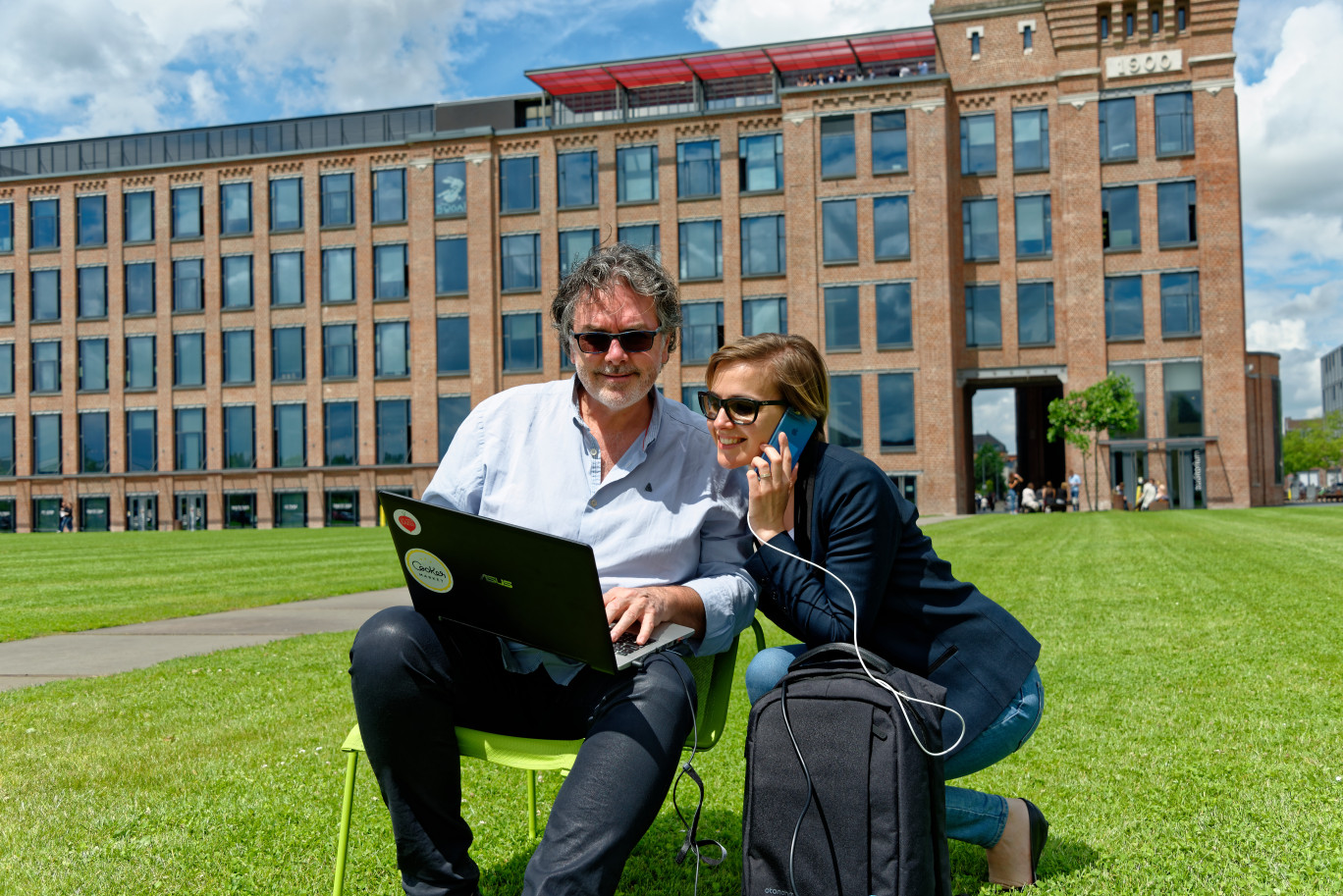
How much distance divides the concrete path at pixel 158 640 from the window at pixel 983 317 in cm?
3567

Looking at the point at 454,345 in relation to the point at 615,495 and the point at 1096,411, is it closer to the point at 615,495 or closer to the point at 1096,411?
the point at 1096,411

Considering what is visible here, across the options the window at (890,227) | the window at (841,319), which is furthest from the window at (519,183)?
the window at (890,227)

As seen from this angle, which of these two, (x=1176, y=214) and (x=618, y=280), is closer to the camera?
(x=618, y=280)

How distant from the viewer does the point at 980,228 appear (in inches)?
1667

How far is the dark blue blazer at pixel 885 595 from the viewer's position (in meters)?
2.70

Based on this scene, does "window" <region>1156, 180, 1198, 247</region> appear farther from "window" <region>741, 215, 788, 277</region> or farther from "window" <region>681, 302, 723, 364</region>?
"window" <region>681, 302, 723, 364</region>

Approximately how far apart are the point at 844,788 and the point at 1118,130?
4464 centimetres

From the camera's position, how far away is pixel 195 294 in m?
47.6

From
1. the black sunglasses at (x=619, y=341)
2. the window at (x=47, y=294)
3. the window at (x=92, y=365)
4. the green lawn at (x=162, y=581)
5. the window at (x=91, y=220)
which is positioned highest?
the window at (x=91, y=220)

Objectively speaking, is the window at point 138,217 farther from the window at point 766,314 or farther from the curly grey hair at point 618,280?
the curly grey hair at point 618,280

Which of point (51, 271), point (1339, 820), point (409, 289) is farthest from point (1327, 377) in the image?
point (1339, 820)

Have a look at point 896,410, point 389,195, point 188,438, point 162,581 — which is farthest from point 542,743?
point 188,438

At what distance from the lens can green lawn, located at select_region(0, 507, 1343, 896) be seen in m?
3.31

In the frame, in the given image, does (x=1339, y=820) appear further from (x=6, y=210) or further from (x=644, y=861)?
(x=6, y=210)
